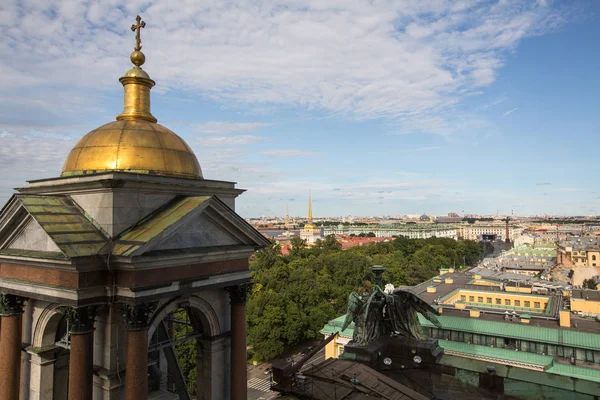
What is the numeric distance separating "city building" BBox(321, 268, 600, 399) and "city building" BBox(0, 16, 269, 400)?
9.63m

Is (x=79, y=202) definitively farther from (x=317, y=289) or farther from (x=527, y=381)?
(x=317, y=289)

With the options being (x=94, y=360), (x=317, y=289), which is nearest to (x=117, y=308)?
(x=94, y=360)

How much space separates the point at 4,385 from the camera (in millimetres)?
13562

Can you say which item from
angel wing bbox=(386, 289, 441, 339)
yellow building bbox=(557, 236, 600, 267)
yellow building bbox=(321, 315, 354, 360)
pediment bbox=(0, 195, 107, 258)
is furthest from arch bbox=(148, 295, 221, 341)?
yellow building bbox=(557, 236, 600, 267)

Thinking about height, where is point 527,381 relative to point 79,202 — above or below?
below

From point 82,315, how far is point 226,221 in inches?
202

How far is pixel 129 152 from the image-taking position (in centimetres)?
1377

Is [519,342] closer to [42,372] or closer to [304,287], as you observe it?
[304,287]

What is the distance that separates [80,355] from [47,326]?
3.17m

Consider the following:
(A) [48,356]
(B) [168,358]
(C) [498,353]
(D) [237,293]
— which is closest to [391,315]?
(D) [237,293]

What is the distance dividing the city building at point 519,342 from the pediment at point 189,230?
9892 mm

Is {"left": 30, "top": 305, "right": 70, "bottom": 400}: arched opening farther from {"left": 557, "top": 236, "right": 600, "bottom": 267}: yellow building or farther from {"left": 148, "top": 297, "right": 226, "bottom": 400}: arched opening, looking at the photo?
{"left": 557, "top": 236, "right": 600, "bottom": 267}: yellow building

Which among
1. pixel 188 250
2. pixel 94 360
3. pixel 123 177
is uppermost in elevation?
pixel 123 177

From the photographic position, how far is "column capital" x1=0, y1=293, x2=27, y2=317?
533 inches
